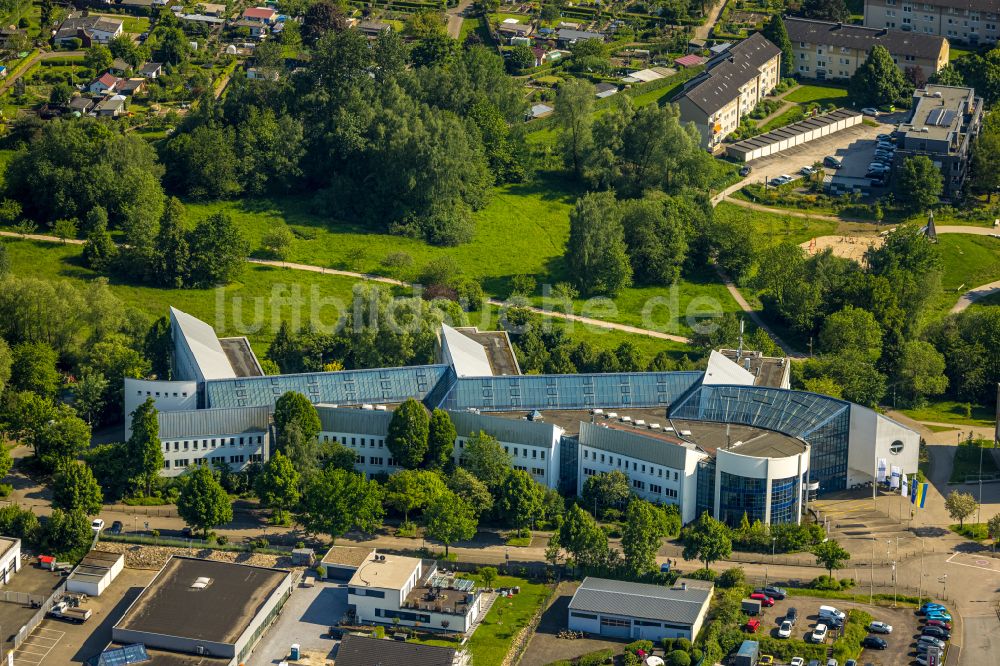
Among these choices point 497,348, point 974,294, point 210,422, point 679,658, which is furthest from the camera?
point 974,294

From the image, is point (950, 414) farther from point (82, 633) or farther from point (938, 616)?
point (82, 633)

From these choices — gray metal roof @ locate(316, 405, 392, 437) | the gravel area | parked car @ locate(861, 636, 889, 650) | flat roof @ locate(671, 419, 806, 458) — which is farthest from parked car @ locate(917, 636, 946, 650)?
the gravel area

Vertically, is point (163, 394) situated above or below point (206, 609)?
above

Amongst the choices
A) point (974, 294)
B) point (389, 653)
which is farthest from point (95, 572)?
point (974, 294)

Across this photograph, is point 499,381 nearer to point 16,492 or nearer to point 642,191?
point 16,492

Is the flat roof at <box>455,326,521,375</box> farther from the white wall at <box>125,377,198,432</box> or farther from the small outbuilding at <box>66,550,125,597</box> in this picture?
the small outbuilding at <box>66,550,125,597</box>

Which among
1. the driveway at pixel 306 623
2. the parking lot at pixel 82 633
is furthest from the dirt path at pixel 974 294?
the parking lot at pixel 82 633

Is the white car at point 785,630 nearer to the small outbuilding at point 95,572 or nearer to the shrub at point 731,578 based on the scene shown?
the shrub at point 731,578
